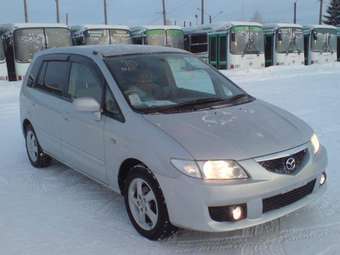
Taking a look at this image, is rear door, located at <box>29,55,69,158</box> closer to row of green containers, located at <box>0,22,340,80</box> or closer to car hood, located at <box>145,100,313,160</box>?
car hood, located at <box>145,100,313,160</box>

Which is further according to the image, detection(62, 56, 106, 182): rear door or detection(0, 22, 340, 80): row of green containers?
detection(0, 22, 340, 80): row of green containers

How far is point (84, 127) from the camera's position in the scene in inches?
186

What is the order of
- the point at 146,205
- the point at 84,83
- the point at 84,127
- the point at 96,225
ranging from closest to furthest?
the point at 146,205, the point at 96,225, the point at 84,127, the point at 84,83

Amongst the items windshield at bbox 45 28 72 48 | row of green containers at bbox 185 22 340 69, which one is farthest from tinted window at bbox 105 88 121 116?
row of green containers at bbox 185 22 340 69

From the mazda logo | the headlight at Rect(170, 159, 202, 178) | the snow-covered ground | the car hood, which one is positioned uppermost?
the car hood

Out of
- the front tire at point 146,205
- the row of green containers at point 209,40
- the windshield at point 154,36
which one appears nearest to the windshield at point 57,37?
the row of green containers at point 209,40

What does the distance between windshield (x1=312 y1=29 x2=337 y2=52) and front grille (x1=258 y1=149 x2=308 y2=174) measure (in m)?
25.2

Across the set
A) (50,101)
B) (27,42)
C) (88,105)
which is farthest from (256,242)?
(27,42)

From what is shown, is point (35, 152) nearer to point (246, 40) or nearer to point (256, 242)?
point (256, 242)

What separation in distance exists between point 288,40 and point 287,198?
23.3 m

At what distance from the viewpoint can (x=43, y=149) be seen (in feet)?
19.7

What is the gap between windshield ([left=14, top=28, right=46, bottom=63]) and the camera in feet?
60.8

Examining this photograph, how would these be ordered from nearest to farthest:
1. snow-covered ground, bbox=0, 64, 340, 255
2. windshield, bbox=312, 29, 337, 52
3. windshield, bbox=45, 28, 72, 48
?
snow-covered ground, bbox=0, 64, 340, 255
windshield, bbox=45, 28, 72, 48
windshield, bbox=312, 29, 337, 52

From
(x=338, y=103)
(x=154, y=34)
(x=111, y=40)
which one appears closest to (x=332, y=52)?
(x=154, y=34)
